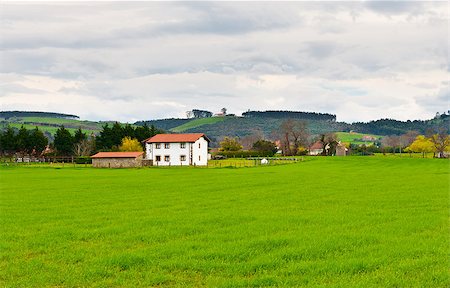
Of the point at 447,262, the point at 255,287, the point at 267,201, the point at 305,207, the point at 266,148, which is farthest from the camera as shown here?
the point at 266,148

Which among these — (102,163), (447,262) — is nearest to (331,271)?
(447,262)

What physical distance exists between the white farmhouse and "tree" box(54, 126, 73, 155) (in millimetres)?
32124

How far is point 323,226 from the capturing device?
18359mm

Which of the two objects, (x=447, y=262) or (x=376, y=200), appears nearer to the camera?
(x=447, y=262)

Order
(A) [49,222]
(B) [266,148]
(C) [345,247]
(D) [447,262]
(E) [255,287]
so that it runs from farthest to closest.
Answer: (B) [266,148] < (A) [49,222] < (C) [345,247] < (D) [447,262] < (E) [255,287]

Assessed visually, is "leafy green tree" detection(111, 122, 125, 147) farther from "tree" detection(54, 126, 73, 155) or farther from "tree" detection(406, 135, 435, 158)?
"tree" detection(406, 135, 435, 158)

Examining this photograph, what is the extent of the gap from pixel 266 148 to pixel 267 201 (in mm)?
127826

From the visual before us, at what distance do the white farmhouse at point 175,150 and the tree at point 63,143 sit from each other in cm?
3212

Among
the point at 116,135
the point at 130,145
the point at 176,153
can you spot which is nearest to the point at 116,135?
the point at 116,135

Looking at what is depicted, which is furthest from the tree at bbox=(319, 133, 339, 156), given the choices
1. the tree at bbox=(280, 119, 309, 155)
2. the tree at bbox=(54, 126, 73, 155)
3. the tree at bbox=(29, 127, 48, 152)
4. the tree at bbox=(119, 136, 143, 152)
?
the tree at bbox=(29, 127, 48, 152)

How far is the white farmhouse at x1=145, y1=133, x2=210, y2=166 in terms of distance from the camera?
105 meters

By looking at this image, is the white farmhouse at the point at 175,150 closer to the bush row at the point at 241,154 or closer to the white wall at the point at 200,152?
the white wall at the point at 200,152

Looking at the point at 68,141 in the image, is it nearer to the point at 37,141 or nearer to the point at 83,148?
the point at 83,148

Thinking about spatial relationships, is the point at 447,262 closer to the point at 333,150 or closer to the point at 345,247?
the point at 345,247
